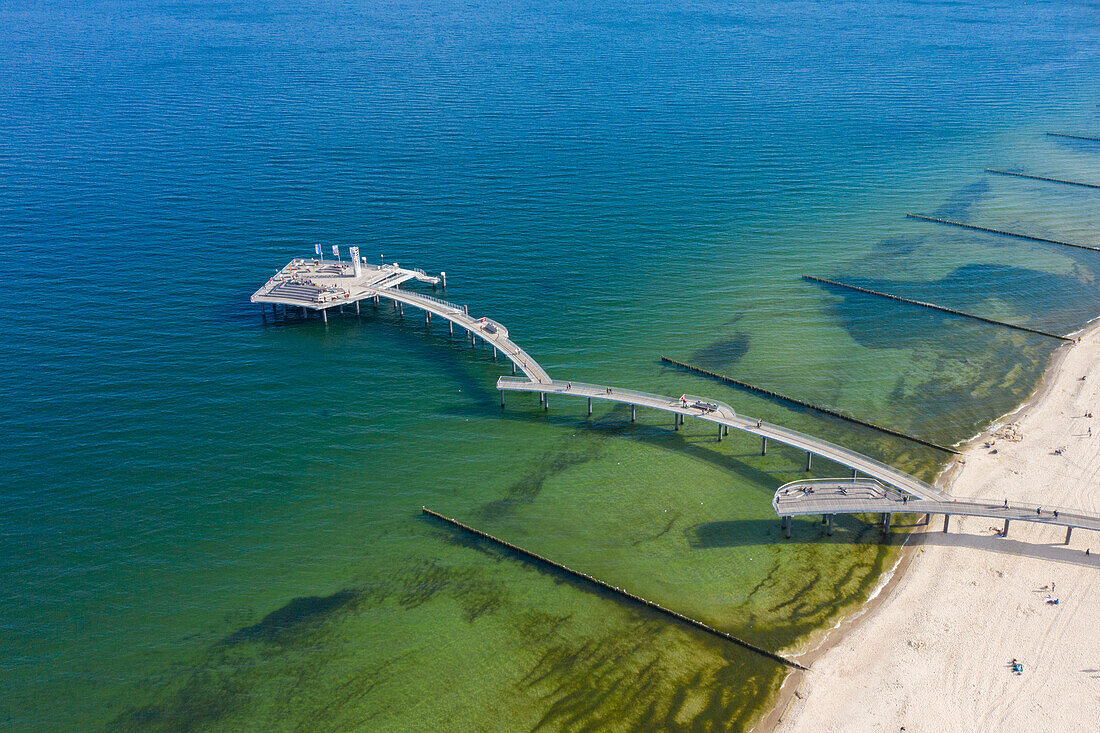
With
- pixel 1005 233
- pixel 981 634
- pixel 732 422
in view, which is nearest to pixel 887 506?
pixel 981 634

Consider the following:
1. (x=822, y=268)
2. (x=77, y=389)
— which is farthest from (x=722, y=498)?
(x=77, y=389)

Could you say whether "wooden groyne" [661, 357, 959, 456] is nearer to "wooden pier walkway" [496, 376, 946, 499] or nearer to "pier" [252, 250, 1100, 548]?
"wooden pier walkway" [496, 376, 946, 499]

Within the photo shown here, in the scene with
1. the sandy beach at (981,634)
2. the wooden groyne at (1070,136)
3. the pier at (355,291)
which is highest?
the wooden groyne at (1070,136)

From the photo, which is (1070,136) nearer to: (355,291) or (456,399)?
(456,399)

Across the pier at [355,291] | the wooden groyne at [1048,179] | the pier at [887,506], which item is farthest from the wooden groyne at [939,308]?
the wooden groyne at [1048,179]

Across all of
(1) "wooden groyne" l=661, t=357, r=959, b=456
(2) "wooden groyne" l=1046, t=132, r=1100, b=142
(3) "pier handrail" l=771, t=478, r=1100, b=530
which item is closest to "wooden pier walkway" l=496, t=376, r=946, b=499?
(3) "pier handrail" l=771, t=478, r=1100, b=530

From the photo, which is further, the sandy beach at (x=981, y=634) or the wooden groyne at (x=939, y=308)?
the wooden groyne at (x=939, y=308)

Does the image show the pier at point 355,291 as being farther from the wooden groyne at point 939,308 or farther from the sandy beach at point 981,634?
the sandy beach at point 981,634
